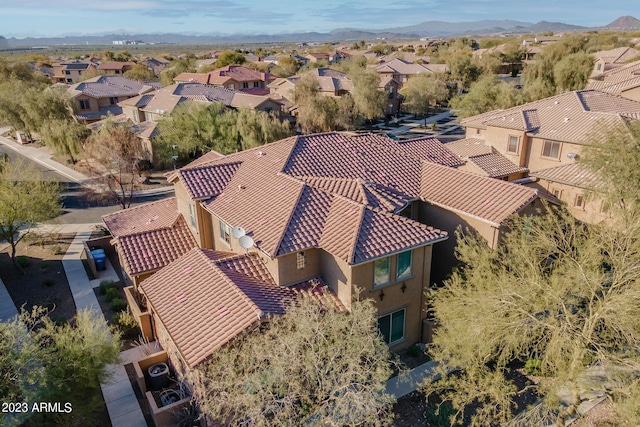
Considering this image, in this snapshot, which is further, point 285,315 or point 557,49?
point 557,49

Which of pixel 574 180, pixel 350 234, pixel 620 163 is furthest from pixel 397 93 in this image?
pixel 350 234

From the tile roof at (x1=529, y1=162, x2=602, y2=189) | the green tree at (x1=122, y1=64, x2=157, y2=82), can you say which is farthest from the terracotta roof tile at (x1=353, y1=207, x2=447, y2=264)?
the green tree at (x1=122, y1=64, x2=157, y2=82)

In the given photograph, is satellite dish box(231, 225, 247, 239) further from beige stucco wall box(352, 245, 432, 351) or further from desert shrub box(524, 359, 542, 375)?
desert shrub box(524, 359, 542, 375)

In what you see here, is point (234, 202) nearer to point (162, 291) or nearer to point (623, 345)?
point (162, 291)

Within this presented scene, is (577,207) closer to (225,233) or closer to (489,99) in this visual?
(225,233)

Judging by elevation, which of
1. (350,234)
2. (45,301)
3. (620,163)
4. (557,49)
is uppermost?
(557,49)

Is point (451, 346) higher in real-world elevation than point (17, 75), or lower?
lower

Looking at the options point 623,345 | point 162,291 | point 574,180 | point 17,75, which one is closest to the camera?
point 623,345
